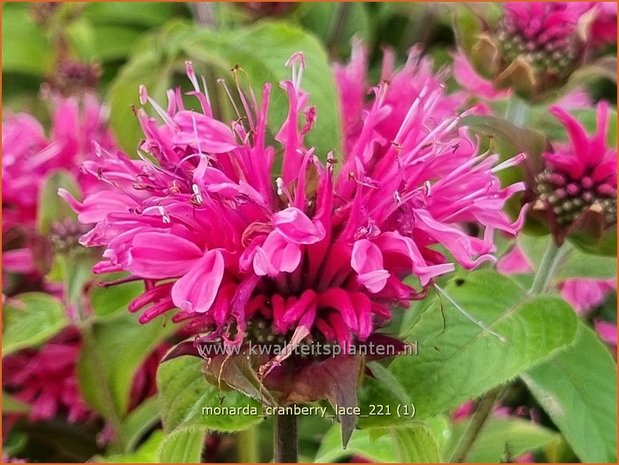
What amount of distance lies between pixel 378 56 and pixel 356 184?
0.58 metres

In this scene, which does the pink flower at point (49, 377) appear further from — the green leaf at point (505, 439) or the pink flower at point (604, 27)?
the pink flower at point (604, 27)

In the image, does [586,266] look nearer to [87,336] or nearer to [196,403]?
[196,403]

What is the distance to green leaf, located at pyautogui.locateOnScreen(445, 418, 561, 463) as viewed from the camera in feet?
1.82

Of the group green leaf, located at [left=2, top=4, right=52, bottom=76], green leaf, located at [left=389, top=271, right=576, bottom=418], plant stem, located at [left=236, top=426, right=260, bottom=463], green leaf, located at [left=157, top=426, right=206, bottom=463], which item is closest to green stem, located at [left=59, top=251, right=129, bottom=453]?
plant stem, located at [left=236, top=426, right=260, bottom=463]

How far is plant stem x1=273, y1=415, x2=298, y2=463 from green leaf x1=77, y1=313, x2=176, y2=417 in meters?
0.25

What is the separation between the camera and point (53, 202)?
62 centimetres

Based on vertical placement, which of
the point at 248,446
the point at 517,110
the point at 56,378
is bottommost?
the point at 56,378

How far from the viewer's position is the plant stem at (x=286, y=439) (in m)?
0.41

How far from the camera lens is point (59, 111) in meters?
0.79

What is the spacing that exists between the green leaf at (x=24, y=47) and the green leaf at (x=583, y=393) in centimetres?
78

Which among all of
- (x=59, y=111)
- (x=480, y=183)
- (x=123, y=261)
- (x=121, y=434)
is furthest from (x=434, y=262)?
(x=59, y=111)

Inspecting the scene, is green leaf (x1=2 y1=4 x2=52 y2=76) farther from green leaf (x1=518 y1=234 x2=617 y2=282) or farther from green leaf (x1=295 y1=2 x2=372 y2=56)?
green leaf (x1=518 y1=234 x2=617 y2=282)

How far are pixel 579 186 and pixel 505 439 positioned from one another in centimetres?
20

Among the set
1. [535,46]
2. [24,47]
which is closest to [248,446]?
[535,46]
